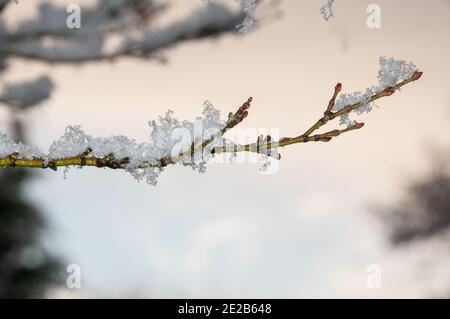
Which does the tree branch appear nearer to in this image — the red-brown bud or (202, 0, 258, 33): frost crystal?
the red-brown bud

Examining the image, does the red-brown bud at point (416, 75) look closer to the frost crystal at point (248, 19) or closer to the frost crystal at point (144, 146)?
the frost crystal at point (144, 146)

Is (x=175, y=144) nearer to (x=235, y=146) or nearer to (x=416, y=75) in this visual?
(x=235, y=146)

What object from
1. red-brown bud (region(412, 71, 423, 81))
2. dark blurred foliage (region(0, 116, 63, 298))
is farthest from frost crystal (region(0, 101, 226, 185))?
dark blurred foliage (region(0, 116, 63, 298))

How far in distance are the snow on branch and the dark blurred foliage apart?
Answer: 1094cm

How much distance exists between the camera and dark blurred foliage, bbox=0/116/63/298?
11.7 m

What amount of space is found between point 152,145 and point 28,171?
11.5 m

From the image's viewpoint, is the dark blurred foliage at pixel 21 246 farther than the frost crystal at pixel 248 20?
Yes

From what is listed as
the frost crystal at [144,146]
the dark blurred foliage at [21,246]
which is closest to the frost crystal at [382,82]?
the frost crystal at [144,146]

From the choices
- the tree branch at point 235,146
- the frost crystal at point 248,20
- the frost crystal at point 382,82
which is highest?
→ the frost crystal at point 248,20

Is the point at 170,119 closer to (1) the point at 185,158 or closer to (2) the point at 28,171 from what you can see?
(1) the point at 185,158

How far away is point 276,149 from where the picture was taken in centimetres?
149

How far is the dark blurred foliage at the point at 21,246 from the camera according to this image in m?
11.7

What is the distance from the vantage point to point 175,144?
1552mm

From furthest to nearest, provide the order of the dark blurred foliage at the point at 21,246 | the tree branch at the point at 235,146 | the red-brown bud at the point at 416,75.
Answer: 1. the dark blurred foliage at the point at 21,246
2. the red-brown bud at the point at 416,75
3. the tree branch at the point at 235,146
